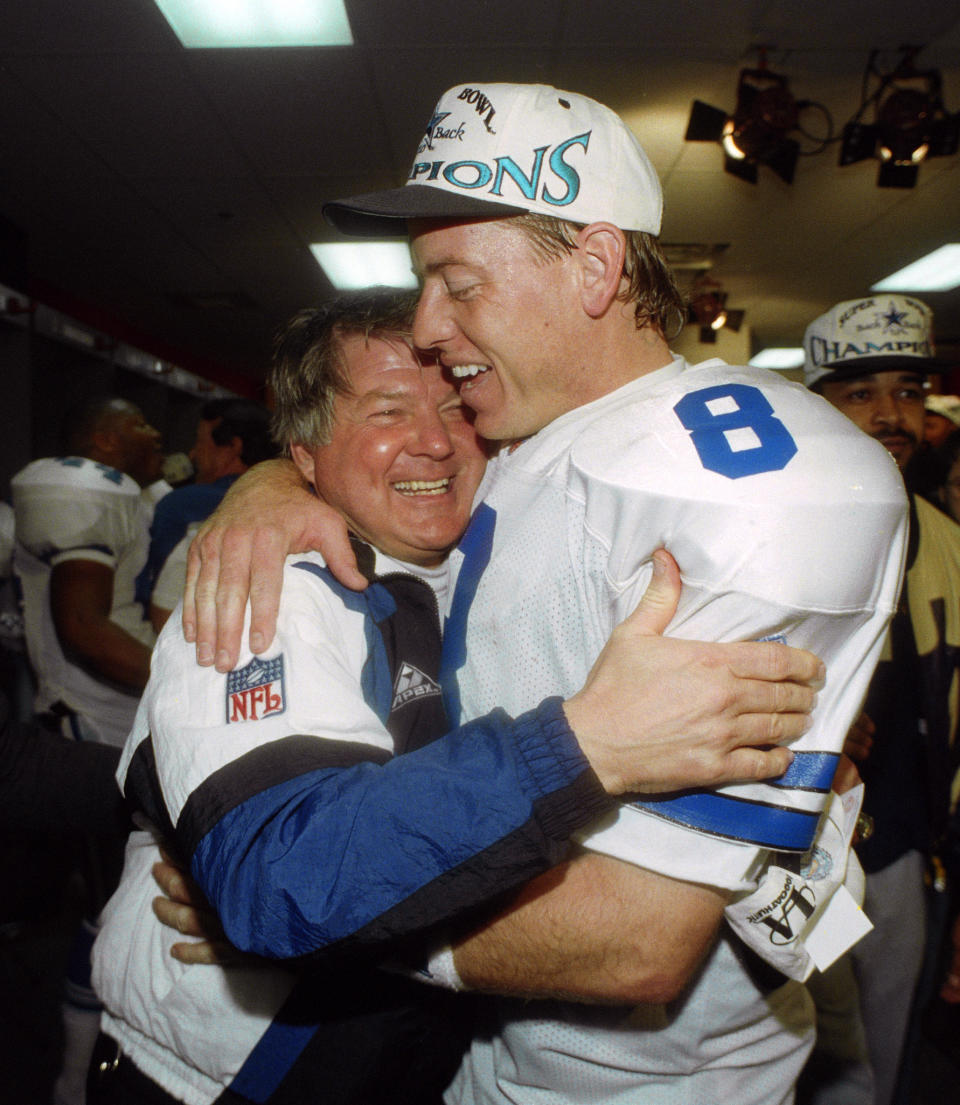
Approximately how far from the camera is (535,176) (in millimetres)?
1108

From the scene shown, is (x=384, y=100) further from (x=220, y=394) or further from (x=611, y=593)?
(x=220, y=394)

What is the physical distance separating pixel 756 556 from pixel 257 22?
3.80 m

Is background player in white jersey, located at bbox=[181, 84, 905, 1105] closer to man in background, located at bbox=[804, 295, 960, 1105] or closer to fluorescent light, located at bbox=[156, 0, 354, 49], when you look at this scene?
man in background, located at bbox=[804, 295, 960, 1105]

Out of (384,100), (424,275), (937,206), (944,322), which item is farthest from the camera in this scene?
(944,322)

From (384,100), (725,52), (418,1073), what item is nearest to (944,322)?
(725,52)

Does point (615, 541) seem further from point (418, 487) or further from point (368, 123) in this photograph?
point (368, 123)

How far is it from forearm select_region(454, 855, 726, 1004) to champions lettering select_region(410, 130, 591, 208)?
887mm

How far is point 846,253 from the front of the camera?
6.39 metres

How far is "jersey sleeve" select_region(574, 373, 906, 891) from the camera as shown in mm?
786

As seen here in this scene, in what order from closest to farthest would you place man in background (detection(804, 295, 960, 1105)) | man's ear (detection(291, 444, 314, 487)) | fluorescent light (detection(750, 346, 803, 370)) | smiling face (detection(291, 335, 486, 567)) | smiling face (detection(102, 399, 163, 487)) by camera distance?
smiling face (detection(291, 335, 486, 567))
man's ear (detection(291, 444, 314, 487))
man in background (detection(804, 295, 960, 1105))
smiling face (detection(102, 399, 163, 487))
fluorescent light (detection(750, 346, 803, 370))

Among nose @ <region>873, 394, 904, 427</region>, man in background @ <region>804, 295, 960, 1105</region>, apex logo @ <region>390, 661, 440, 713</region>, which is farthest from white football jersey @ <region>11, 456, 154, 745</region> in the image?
nose @ <region>873, 394, 904, 427</region>

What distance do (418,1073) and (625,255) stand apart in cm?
124

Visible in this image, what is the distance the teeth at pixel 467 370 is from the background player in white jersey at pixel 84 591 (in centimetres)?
198

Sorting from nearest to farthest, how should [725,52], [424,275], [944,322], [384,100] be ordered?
[424,275]
[725,52]
[384,100]
[944,322]
